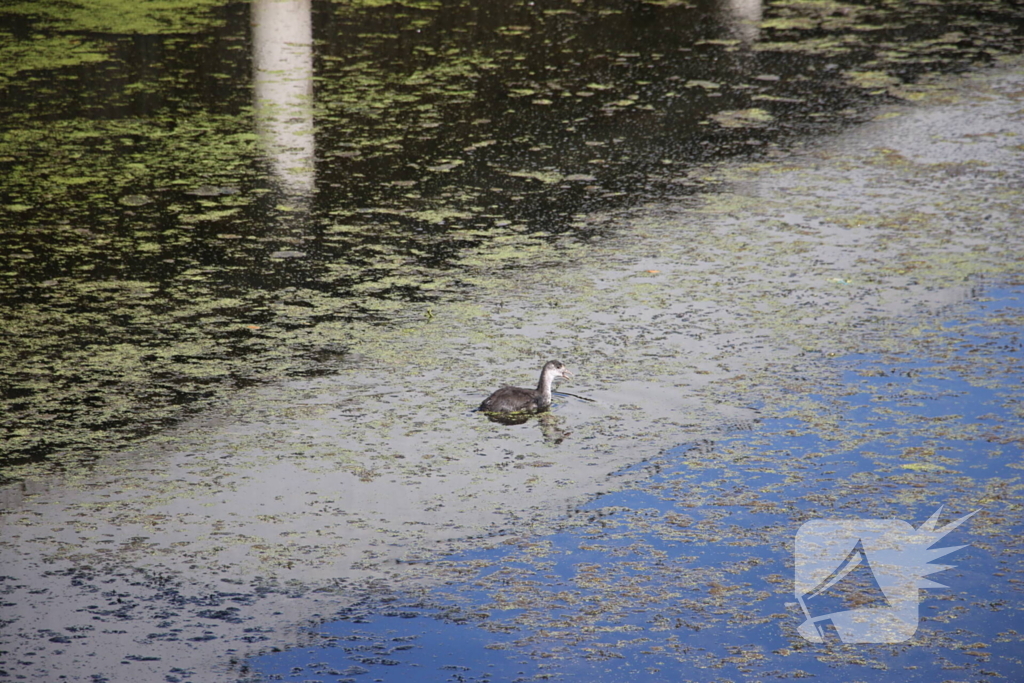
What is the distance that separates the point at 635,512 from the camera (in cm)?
253

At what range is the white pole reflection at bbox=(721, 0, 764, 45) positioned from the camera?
621 centimetres

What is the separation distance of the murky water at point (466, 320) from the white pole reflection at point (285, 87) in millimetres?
32

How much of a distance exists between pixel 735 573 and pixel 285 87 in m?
3.80

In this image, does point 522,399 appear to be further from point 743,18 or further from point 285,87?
point 743,18

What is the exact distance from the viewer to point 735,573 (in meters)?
2.31

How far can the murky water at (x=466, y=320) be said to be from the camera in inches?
90.4

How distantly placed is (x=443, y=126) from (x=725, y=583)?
10.1 ft

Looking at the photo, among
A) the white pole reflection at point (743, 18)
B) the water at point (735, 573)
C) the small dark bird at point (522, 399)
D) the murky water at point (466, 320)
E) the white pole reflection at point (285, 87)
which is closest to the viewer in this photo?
the water at point (735, 573)

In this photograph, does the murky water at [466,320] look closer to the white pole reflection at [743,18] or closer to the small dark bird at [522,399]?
the small dark bird at [522,399]

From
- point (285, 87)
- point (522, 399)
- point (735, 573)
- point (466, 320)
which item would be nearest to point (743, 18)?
point (285, 87)

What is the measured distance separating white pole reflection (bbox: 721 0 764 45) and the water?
3.57 m

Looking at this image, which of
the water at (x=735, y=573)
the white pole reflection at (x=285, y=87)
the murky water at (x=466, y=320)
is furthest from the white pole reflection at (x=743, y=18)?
the water at (x=735, y=573)

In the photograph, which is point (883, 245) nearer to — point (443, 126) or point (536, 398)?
point (536, 398)

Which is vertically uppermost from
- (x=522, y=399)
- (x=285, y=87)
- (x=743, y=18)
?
(x=743, y=18)
